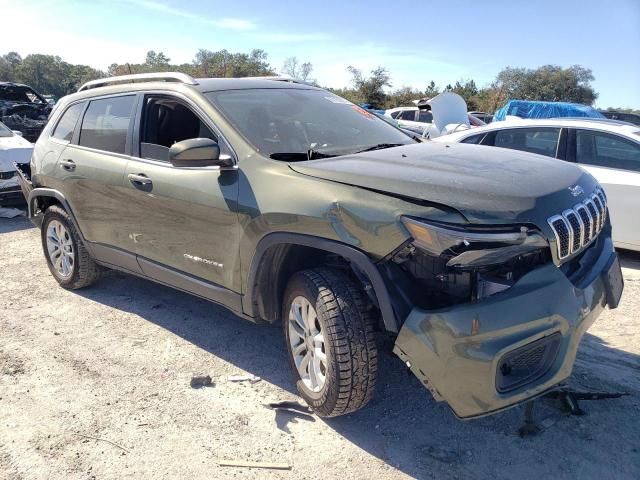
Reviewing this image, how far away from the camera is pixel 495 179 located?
2605 mm

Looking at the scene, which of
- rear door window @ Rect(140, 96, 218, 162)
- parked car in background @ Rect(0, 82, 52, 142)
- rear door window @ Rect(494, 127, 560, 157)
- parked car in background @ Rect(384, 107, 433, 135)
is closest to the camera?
rear door window @ Rect(140, 96, 218, 162)

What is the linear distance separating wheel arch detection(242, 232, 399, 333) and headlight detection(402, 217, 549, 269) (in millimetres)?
407

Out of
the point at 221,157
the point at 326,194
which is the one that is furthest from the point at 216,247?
the point at 326,194

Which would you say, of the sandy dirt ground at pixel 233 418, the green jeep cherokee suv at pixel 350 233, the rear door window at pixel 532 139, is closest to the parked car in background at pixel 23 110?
the green jeep cherokee suv at pixel 350 233

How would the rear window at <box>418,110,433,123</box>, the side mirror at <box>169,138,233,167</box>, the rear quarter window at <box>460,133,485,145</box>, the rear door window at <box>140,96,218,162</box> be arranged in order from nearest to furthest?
the side mirror at <box>169,138,233,167</box>
the rear door window at <box>140,96,218,162</box>
the rear quarter window at <box>460,133,485,145</box>
the rear window at <box>418,110,433,123</box>

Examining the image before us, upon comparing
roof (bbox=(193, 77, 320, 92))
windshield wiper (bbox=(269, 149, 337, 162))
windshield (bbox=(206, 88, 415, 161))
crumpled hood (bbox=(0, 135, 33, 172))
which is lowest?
crumpled hood (bbox=(0, 135, 33, 172))

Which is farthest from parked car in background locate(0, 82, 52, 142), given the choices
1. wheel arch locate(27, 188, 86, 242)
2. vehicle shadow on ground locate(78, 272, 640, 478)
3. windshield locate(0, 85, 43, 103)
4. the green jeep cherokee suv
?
vehicle shadow on ground locate(78, 272, 640, 478)

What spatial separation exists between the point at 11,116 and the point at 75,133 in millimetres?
10038

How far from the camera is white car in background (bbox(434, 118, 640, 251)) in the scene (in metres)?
5.72

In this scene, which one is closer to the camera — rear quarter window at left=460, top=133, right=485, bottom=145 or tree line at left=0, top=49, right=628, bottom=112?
rear quarter window at left=460, top=133, right=485, bottom=145

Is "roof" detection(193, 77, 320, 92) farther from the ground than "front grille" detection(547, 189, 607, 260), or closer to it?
farther from the ground

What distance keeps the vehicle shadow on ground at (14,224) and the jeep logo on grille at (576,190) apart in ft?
24.5

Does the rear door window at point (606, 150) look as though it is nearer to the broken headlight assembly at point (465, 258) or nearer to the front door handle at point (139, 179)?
the broken headlight assembly at point (465, 258)

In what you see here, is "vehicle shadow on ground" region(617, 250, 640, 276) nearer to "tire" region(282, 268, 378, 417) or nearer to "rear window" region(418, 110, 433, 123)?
"tire" region(282, 268, 378, 417)
